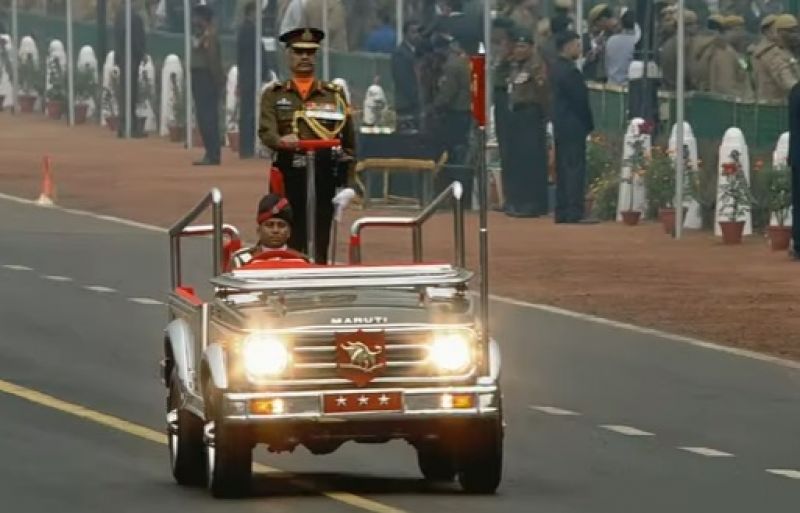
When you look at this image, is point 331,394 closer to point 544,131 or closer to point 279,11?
point 544,131

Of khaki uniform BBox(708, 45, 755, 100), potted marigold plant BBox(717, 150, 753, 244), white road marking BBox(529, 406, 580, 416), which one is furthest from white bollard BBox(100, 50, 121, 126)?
white road marking BBox(529, 406, 580, 416)

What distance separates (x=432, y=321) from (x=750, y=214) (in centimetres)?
1756

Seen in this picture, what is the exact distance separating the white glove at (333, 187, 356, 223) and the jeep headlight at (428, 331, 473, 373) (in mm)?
2532

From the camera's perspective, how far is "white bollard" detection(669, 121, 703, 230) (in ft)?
103

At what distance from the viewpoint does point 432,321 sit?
13.2m

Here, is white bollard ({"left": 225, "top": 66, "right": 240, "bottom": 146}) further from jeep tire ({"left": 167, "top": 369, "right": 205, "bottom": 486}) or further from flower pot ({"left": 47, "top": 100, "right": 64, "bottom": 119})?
jeep tire ({"left": 167, "top": 369, "right": 205, "bottom": 486})

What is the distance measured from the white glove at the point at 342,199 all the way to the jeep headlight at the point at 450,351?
2.53m

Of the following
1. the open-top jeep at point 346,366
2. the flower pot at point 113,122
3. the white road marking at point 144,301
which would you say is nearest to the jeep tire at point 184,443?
the open-top jeep at point 346,366

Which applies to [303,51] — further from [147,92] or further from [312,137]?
[147,92]

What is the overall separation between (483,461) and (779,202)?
53.4 ft

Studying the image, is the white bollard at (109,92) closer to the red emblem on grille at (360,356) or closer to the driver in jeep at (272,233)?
the driver in jeep at (272,233)

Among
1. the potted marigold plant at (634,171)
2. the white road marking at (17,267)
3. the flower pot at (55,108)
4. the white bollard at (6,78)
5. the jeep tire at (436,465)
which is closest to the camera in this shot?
the jeep tire at (436,465)

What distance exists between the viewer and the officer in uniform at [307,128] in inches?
618

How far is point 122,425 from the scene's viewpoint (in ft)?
55.0
